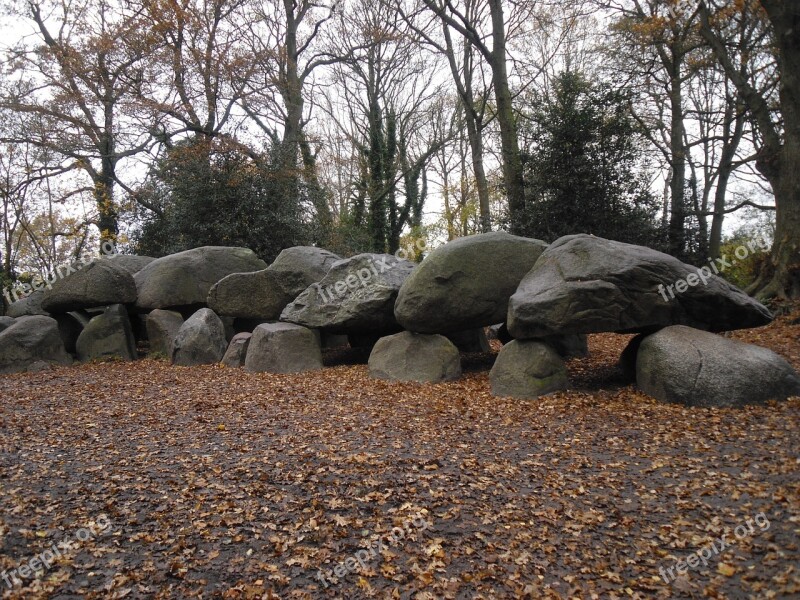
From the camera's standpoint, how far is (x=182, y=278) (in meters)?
12.2

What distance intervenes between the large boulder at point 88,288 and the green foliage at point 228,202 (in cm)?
453

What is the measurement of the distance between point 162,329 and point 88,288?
1.63 meters

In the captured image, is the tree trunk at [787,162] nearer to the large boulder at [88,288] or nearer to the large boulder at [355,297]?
the large boulder at [355,297]

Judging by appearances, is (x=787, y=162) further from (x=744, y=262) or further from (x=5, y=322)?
(x=5, y=322)

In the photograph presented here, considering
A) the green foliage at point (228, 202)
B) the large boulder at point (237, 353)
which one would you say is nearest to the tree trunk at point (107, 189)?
the green foliage at point (228, 202)

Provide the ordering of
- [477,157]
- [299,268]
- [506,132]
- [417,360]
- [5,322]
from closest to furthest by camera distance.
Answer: [417,360] → [299,268] → [5,322] → [506,132] → [477,157]

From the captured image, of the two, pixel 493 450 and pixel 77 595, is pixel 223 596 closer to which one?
pixel 77 595

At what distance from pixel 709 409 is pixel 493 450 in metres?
2.51

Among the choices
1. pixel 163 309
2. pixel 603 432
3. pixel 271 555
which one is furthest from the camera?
pixel 163 309

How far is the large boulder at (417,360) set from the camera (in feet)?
28.7

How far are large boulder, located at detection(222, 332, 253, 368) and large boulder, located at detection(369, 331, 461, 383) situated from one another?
2646mm

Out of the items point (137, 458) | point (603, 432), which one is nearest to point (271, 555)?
point (137, 458)

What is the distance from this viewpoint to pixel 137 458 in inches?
215

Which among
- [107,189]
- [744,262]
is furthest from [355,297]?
[107,189]
